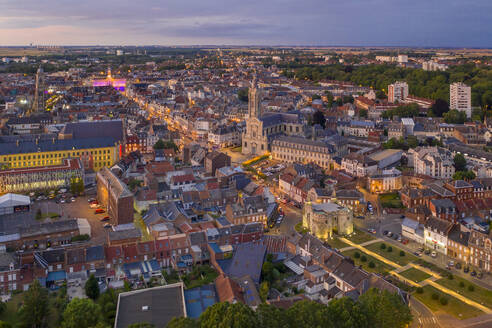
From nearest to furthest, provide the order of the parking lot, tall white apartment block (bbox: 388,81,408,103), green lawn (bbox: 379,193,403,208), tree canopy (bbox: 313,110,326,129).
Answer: the parking lot < green lawn (bbox: 379,193,403,208) < tree canopy (bbox: 313,110,326,129) < tall white apartment block (bbox: 388,81,408,103)

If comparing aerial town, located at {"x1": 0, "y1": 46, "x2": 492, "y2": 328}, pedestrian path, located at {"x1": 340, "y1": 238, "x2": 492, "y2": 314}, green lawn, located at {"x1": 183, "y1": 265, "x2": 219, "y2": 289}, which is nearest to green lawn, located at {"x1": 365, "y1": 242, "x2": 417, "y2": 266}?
aerial town, located at {"x1": 0, "y1": 46, "x2": 492, "y2": 328}

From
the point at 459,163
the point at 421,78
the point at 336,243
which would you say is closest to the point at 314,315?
the point at 336,243

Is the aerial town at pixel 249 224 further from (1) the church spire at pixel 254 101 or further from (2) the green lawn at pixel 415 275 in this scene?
(1) the church spire at pixel 254 101

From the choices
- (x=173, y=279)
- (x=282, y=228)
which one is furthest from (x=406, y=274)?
(x=173, y=279)

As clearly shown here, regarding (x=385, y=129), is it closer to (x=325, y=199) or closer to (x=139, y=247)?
(x=325, y=199)

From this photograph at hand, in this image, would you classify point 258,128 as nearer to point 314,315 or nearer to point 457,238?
point 457,238

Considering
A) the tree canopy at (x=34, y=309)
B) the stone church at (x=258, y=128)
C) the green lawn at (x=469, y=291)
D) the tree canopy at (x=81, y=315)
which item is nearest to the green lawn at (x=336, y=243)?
the green lawn at (x=469, y=291)

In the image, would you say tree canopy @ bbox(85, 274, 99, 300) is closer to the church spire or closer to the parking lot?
the parking lot

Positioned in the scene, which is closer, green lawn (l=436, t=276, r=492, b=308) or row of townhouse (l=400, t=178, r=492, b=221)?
green lawn (l=436, t=276, r=492, b=308)
